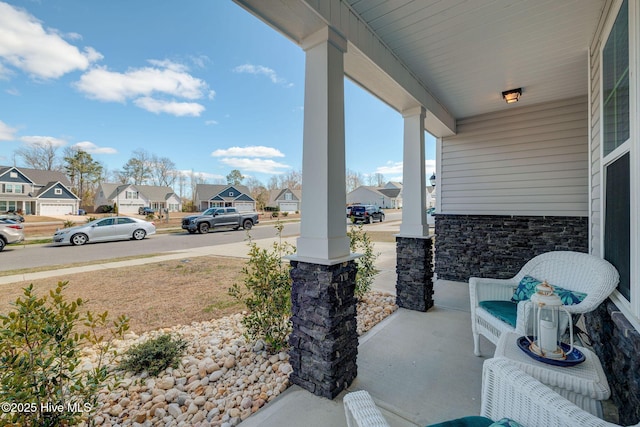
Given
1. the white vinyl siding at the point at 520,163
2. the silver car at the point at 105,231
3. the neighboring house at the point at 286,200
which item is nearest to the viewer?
the white vinyl siding at the point at 520,163

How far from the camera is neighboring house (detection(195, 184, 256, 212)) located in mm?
30672

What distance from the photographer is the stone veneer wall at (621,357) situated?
4.41 feet

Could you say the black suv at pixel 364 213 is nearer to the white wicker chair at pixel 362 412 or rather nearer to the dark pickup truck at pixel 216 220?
the dark pickup truck at pixel 216 220

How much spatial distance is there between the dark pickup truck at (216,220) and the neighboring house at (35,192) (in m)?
7.99

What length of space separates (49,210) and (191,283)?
70.9ft

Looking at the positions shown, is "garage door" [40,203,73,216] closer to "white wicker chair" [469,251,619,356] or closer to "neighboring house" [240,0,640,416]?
"neighboring house" [240,0,640,416]

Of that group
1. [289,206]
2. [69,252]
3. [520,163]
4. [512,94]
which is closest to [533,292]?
[512,94]

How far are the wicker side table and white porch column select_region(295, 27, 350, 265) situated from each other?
1.20 metres

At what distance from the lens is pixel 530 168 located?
432 cm

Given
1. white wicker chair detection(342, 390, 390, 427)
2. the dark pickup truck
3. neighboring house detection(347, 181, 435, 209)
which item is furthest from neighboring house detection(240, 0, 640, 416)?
neighboring house detection(347, 181, 435, 209)

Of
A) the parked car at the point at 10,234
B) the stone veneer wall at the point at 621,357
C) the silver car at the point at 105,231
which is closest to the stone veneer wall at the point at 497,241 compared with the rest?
the stone veneer wall at the point at 621,357

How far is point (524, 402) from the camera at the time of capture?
106 cm

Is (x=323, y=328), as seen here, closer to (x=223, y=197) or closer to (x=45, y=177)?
(x=45, y=177)

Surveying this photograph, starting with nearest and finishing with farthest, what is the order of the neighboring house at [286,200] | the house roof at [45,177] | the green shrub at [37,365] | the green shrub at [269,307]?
the green shrub at [37,365], the green shrub at [269,307], the house roof at [45,177], the neighboring house at [286,200]
